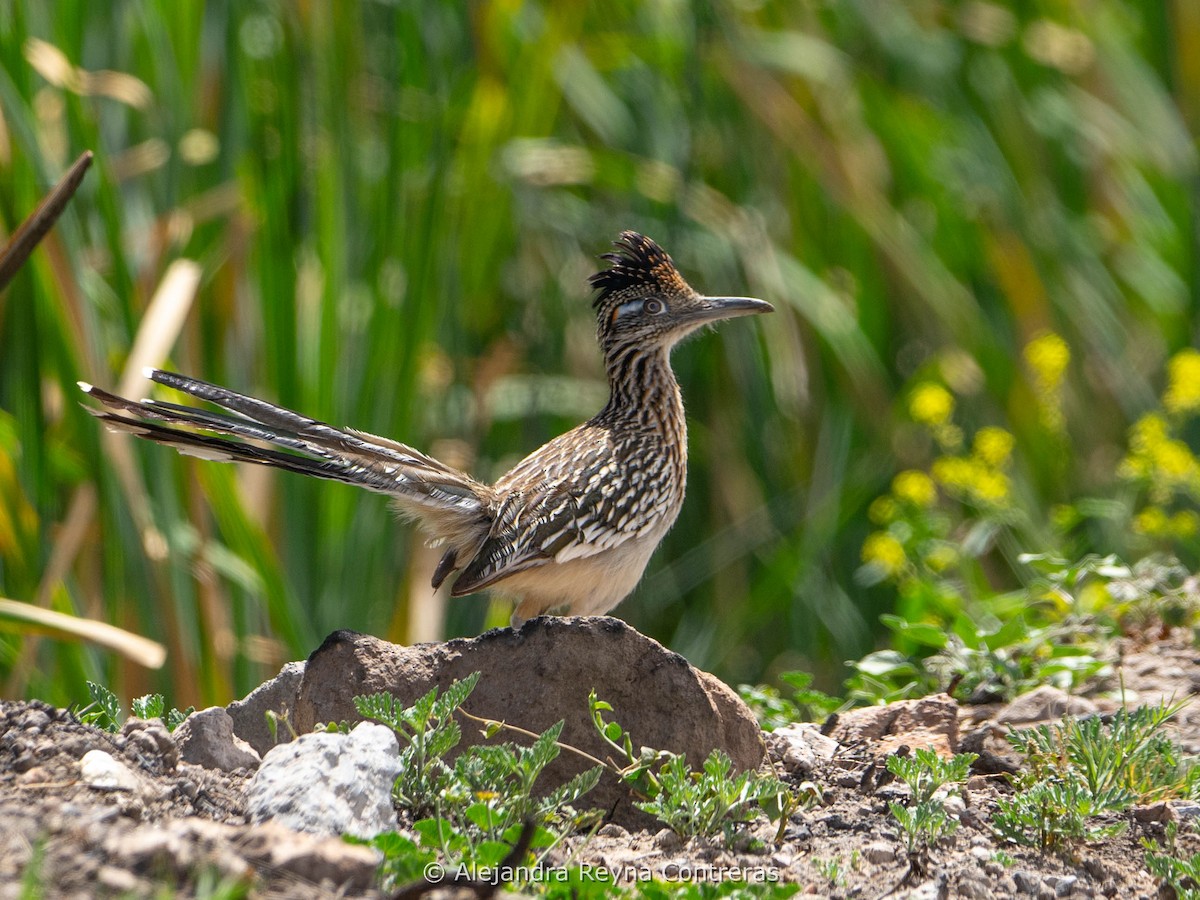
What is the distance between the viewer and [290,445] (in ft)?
14.2

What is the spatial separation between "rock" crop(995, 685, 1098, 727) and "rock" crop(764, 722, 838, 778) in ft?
2.12

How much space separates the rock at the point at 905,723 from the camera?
4.18m

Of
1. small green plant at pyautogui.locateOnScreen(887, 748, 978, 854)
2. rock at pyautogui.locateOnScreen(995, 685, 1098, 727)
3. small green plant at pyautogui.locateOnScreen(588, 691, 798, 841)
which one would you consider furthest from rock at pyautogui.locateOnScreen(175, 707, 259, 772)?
rock at pyautogui.locateOnScreen(995, 685, 1098, 727)

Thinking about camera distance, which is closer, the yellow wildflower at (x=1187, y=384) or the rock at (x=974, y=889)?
the rock at (x=974, y=889)

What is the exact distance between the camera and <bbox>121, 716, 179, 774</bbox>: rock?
308 centimetres

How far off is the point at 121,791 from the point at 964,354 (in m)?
6.54

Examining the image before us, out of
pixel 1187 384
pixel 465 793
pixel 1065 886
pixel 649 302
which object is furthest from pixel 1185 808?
pixel 649 302

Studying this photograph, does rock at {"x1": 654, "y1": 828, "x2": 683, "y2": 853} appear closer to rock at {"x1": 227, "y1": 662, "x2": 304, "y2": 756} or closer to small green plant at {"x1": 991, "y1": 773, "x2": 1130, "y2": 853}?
small green plant at {"x1": 991, "y1": 773, "x2": 1130, "y2": 853}

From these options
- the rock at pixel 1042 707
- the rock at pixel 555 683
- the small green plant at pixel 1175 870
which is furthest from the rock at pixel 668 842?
the rock at pixel 1042 707

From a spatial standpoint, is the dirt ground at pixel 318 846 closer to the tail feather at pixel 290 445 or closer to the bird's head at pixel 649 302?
the tail feather at pixel 290 445

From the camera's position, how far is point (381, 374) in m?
6.60

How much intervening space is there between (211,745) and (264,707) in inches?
17.2

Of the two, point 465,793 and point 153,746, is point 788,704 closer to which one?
point 465,793

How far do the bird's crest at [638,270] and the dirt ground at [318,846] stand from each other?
265 cm
